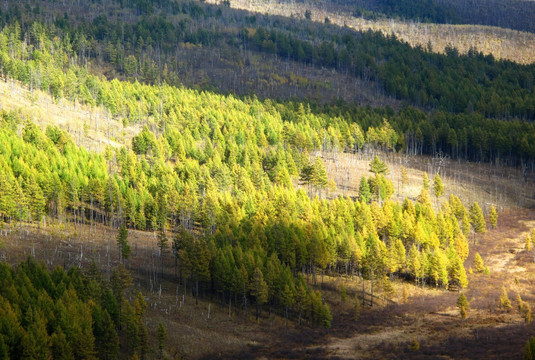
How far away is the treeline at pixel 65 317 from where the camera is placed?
215 feet

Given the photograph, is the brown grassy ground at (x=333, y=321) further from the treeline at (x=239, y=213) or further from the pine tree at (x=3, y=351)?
the pine tree at (x=3, y=351)

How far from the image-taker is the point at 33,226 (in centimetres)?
11269

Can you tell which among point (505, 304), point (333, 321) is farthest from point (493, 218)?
point (333, 321)

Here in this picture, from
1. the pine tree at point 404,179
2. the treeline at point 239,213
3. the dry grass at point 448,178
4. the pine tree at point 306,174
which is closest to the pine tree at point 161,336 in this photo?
the treeline at point 239,213

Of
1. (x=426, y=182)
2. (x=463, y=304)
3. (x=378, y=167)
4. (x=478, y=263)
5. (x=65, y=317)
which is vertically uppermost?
(x=378, y=167)

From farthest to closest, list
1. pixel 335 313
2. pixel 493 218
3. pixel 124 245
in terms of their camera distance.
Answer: pixel 493 218, pixel 124 245, pixel 335 313

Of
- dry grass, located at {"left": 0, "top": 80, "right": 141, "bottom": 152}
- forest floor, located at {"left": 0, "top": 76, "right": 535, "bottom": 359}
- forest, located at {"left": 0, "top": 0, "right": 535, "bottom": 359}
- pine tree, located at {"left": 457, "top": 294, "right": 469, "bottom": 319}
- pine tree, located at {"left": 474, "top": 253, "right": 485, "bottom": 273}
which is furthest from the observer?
dry grass, located at {"left": 0, "top": 80, "right": 141, "bottom": 152}

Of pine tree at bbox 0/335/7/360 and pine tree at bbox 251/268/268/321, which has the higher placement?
pine tree at bbox 0/335/7/360

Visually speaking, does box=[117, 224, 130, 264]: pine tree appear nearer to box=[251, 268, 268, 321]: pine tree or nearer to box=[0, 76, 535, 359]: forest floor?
box=[0, 76, 535, 359]: forest floor

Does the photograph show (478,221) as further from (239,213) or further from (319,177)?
(239,213)

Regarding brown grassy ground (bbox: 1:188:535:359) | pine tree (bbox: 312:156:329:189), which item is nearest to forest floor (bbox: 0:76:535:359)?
brown grassy ground (bbox: 1:188:535:359)

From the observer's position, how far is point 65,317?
68875mm

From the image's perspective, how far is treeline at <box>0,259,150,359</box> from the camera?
2581 inches

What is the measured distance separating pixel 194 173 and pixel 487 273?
68849 millimetres
